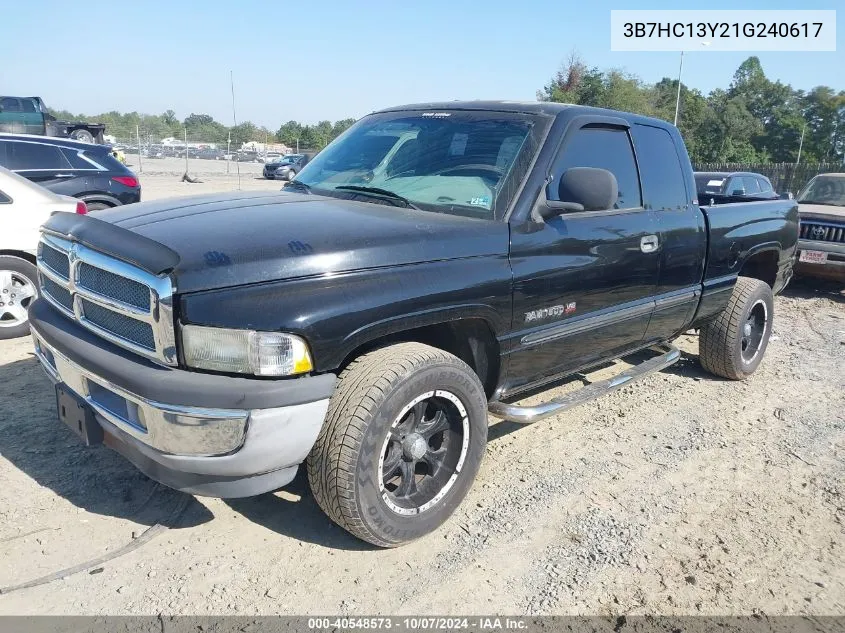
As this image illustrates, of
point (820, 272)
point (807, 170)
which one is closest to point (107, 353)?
point (820, 272)

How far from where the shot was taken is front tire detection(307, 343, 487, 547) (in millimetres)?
2588

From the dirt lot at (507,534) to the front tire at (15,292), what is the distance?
152 centimetres

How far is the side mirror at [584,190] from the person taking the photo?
127 inches

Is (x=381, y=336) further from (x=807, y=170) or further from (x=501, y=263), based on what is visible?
(x=807, y=170)

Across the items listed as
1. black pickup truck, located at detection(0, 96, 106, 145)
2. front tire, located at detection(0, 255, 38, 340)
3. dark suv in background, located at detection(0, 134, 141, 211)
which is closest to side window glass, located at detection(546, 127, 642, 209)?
front tire, located at detection(0, 255, 38, 340)

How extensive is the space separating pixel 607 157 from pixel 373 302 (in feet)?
6.66

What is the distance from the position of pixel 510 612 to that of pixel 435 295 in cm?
130

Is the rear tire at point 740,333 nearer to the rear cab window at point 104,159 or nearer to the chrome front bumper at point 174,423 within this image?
the chrome front bumper at point 174,423

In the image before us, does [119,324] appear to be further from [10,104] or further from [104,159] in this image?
[10,104]

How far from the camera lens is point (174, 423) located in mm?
2393

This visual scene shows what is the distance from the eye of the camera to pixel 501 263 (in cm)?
309

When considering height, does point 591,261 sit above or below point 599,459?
above

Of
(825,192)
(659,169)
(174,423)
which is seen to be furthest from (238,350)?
(825,192)

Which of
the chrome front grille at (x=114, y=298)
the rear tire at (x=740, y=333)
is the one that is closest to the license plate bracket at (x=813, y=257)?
the rear tire at (x=740, y=333)
